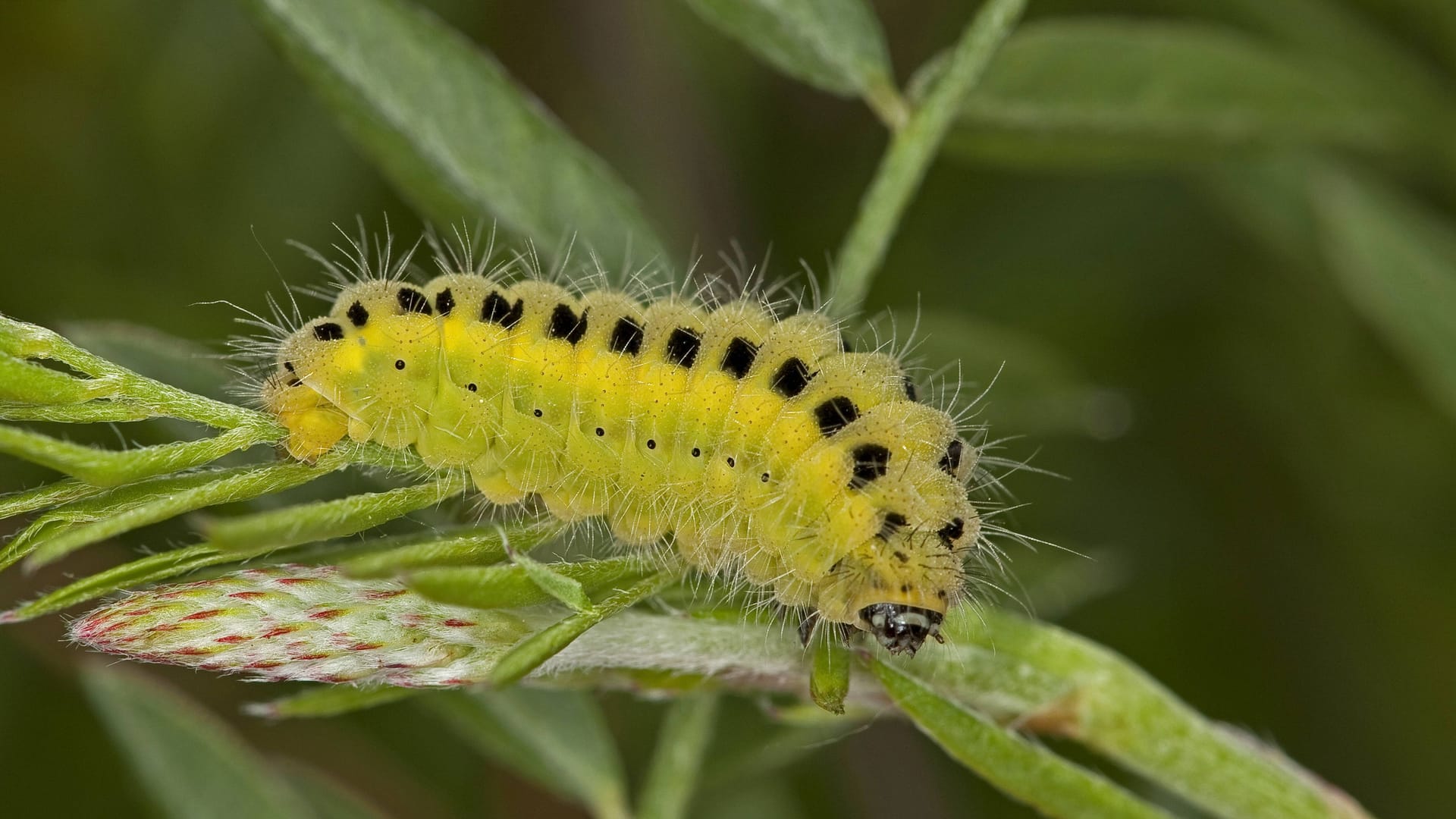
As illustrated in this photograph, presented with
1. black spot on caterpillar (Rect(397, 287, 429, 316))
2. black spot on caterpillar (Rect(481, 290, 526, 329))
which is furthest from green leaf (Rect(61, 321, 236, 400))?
black spot on caterpillar (Rect(481, 290, 526, 329))

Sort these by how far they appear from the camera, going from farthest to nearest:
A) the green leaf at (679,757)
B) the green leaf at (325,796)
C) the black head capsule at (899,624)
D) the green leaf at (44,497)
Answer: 1. the green leaf at (325,796)
2. the green leaf at (679,757)
3. the black head capsule at (899,624)
4. the green leaf at (44,497)

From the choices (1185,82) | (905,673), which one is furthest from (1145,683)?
(1185,82)

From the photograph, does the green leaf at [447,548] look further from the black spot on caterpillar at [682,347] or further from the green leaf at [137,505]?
the black spot on caterpillar at [682,347]

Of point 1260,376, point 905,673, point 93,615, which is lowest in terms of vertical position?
point 93,615

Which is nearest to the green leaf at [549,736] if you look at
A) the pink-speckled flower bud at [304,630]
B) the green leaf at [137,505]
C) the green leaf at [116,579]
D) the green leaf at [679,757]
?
the green leaf at [679,757]

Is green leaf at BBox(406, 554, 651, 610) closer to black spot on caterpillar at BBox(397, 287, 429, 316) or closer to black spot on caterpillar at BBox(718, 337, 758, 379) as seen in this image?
black spot on caterpillar at BBox(718, 337, 758, 379)

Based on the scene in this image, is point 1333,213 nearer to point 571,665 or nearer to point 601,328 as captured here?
point 601,328
